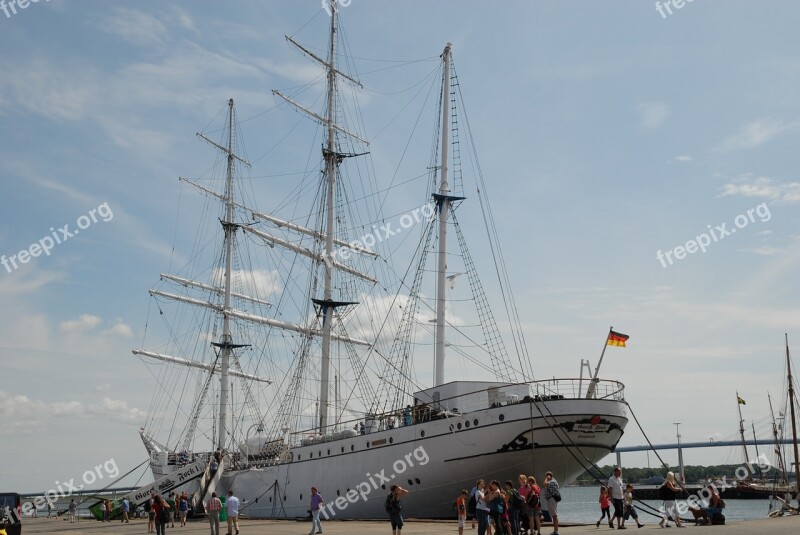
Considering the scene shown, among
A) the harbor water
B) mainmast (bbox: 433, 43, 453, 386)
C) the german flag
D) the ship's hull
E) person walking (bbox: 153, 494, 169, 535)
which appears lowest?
the harbor water

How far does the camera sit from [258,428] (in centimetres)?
5803

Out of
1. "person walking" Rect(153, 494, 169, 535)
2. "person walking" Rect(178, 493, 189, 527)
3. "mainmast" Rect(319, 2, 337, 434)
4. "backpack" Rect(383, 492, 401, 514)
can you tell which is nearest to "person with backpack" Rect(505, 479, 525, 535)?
"backpack" Rect(383, 492, 401, 514)

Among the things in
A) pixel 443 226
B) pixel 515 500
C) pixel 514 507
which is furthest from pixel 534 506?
pixel 443 226

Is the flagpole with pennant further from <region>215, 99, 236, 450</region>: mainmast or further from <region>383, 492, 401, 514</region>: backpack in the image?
<region>215, 99, 236, 450</region>: mainmast

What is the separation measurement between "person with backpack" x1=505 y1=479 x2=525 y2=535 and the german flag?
11.5 metres

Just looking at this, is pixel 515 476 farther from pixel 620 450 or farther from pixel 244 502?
pixel 620 450

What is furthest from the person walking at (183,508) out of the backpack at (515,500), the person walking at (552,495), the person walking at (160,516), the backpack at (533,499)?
the backpack at (533,499)

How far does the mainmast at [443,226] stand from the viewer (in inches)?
1425

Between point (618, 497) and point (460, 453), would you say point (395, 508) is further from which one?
point (460, 453)

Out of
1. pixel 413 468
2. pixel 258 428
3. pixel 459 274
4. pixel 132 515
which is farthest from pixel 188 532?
pixel 258 428

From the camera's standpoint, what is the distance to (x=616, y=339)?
101ft

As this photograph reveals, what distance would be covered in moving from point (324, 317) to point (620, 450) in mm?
103226

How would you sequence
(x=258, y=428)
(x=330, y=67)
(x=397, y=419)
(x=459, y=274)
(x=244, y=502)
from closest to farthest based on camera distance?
(x=397, y=419), (x=459, y=274), (x=244, y=502), (x=330, y=67), (x=258, y=428)

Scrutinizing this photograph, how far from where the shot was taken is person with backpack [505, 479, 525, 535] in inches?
794
